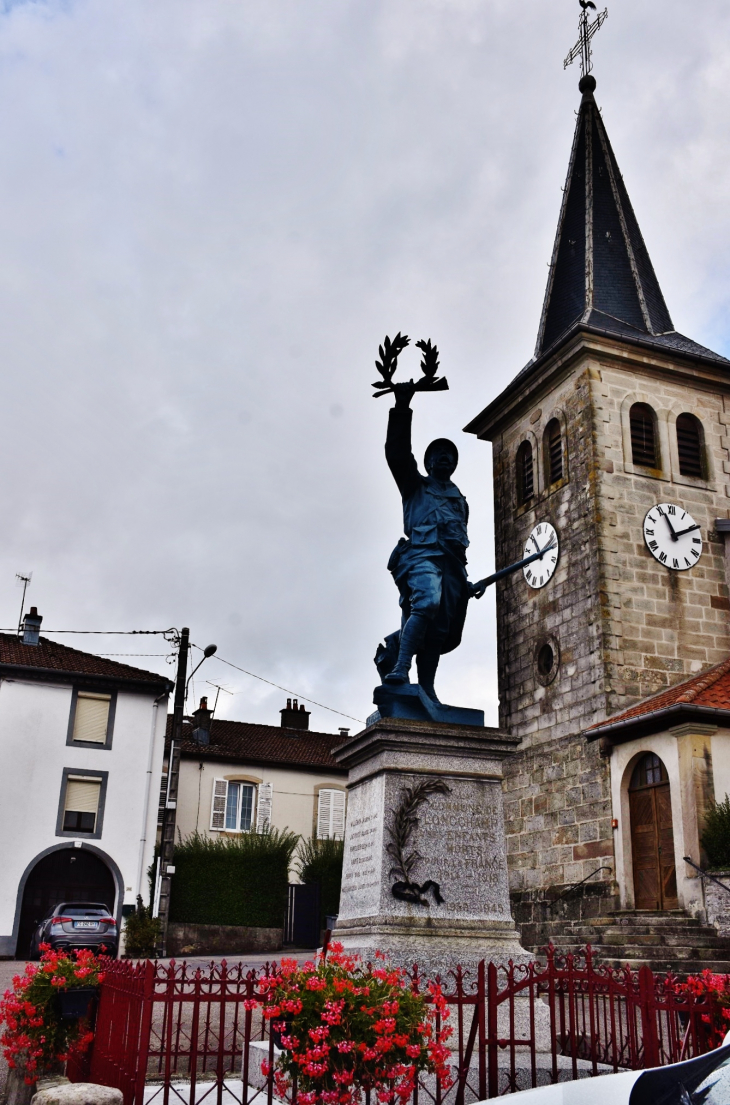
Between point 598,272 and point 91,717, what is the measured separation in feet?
55.2

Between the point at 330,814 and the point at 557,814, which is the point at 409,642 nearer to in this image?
the point at 557,814

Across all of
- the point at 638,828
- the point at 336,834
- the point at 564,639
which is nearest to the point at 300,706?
the point at 336,834

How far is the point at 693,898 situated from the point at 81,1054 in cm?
1072

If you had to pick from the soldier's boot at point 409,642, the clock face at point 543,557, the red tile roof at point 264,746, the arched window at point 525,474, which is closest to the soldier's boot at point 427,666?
the soldier's boot at point 409,642

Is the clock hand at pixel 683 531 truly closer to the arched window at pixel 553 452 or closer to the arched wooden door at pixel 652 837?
the arched window at pixel 553 452

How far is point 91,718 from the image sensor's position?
2667 centimetres

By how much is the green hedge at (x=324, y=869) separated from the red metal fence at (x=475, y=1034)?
2174 cm

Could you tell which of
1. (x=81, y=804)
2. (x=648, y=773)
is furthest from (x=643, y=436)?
(x=81, y=804)

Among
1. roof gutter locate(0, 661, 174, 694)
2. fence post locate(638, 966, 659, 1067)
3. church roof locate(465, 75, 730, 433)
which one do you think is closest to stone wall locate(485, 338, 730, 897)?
church roof locate(465, 75, 730, 433)

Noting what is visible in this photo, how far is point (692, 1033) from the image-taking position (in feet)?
17.1

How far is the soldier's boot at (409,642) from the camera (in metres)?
8.21

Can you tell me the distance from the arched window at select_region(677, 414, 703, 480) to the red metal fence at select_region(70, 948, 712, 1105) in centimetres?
1519

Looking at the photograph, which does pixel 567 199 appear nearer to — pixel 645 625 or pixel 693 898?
pixel 645 625

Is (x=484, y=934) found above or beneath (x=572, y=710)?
beneath
